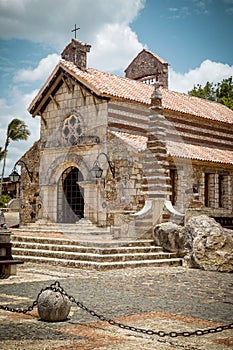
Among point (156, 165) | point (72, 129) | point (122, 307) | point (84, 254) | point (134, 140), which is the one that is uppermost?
point (72, 129)

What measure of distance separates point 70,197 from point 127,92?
513 centimetres

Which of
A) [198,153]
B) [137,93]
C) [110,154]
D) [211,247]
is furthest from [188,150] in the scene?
[211,247]

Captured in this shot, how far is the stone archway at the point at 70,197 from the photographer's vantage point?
20.0 meters

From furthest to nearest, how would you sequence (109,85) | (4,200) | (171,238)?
(4,200) → (109,85) → (171,238)

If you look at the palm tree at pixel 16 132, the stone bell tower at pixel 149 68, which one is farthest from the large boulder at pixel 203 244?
the palm tree at pixel 16 132

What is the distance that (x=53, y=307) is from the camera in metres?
5.72

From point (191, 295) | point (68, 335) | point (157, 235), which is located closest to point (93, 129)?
point (157, 235)

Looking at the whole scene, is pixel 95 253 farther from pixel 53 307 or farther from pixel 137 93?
pixel 137 93

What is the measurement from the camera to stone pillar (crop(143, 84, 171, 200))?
609 inches

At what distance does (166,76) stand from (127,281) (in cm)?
2055

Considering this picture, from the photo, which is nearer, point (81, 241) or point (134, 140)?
point (81, 241)

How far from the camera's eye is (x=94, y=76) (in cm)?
2034

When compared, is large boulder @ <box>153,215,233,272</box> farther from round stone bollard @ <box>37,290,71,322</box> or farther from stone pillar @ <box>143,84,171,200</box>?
round stone bollard @ <box>37,290,71,322</box>

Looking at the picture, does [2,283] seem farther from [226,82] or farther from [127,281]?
[226,82]
